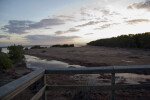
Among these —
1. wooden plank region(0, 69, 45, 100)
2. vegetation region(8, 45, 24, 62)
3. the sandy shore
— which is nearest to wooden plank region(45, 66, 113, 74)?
wooden plank region(0, 69, 45, 100)

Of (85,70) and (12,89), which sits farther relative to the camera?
(85,70)

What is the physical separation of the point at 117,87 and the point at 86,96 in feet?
8.26

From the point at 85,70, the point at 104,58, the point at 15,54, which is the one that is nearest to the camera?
the point at 85,70

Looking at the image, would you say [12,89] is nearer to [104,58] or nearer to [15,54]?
→ [15,54]

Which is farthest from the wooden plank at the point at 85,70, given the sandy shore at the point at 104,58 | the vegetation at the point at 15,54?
the vegetation at the point at 15,54

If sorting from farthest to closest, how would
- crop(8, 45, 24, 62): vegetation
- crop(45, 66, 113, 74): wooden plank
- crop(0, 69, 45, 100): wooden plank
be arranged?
crop(8, 45, 24, 62): vegetation → crop(45, 66, 113, 74): wooden plank → crop(0, 69, 45, 100): wooden plank

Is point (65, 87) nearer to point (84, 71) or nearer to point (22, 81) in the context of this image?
point (84, 71)

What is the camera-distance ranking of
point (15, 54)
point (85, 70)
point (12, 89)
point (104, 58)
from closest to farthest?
1. point (12, 89)
2. point (85, 70)
3. point (15, 54)
4. point (104, 58)

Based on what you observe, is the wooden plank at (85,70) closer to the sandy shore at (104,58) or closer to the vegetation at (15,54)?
the sandy shore at (104,58)

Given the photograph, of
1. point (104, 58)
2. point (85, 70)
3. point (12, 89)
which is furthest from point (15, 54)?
point (12, 89)

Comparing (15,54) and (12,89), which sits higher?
(12,89)

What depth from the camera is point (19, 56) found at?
15.3 metres

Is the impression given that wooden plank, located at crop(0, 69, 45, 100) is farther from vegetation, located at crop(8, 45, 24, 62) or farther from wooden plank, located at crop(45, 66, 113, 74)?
vegetation, located at crop(8, 45, 24, 62)

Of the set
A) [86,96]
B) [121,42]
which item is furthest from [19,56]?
[121,42]
